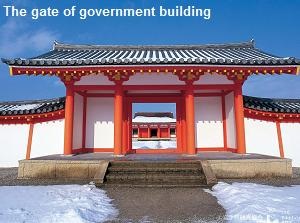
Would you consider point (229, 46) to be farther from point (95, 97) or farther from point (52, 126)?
point (52, 126)

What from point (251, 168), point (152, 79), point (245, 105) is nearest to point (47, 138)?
point (152, 79)

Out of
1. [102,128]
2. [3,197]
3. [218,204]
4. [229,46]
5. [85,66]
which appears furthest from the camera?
[229,46]

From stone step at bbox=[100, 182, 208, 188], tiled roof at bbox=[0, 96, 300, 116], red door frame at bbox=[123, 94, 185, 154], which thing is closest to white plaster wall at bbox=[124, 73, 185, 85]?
red door frame at bbox=[123, 94, 185, 154]

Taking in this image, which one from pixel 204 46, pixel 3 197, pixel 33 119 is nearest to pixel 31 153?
pixel 33 119

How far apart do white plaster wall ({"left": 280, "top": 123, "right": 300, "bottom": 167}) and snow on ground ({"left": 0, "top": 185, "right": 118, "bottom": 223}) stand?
27.2ft

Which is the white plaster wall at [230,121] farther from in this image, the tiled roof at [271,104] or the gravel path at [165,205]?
the gravel path at [165,205]

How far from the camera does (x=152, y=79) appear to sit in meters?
9.37

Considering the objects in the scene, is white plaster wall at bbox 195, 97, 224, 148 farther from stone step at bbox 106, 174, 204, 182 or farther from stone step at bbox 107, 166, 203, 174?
stone step at bbox 106, 174, 204, 182

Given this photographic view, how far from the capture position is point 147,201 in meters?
4.86

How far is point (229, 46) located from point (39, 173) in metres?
11.2

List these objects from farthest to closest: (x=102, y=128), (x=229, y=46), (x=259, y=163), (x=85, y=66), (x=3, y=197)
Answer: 1. (x=229, y=46)
2. (x=102, y=128)
3. (x=85, y=66)
4. (x=259, y=163)
5. (x=3, y=197)

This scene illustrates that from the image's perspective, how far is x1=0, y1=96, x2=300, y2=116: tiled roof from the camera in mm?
10141

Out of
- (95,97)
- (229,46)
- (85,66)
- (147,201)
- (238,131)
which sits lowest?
(147,201)

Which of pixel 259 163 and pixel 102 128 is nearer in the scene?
pixel 259 163
